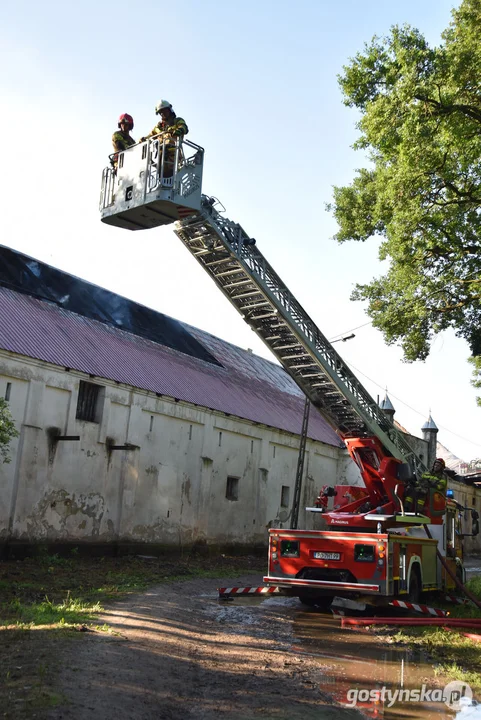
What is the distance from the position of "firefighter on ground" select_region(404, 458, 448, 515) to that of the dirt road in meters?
4.49

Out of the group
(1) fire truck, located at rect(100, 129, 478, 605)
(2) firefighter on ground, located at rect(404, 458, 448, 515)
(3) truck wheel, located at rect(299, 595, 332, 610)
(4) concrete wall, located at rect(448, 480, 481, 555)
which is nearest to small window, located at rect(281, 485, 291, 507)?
(1) fire truck, located at rect(100, 129, 478, 605)

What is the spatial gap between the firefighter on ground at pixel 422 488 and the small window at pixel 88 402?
9793 millimetres

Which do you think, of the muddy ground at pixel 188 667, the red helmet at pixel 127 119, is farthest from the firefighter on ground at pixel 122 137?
the muddy ground at pixel 188 667

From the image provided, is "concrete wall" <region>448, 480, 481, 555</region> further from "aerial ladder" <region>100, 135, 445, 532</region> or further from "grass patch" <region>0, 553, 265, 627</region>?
"aerial ladder" <region>100, 135, 445, 532</region>

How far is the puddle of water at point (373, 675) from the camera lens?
6.69 metres

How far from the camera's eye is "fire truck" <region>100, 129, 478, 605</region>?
11.8m

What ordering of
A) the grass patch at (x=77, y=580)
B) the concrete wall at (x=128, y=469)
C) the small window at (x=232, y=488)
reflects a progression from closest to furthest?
the grass patch at (x=77, y=580)
the concrete wall at (x=128, y=469)
the small window at (x=232, y=488)

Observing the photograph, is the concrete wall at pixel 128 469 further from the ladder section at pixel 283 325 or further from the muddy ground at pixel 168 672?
the muddy ground at pixel 168 672

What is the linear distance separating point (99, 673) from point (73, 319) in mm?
16558

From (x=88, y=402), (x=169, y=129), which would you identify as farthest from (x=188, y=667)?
(x=88, y=402)

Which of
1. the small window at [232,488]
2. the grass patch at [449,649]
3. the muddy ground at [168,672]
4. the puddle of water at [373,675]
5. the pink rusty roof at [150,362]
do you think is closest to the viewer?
the muddy ground at [168,672]

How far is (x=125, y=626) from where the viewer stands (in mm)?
8883

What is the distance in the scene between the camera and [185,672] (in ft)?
23.6

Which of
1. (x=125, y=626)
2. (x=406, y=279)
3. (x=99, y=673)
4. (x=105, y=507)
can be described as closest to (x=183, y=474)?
(x=105, y=507)
